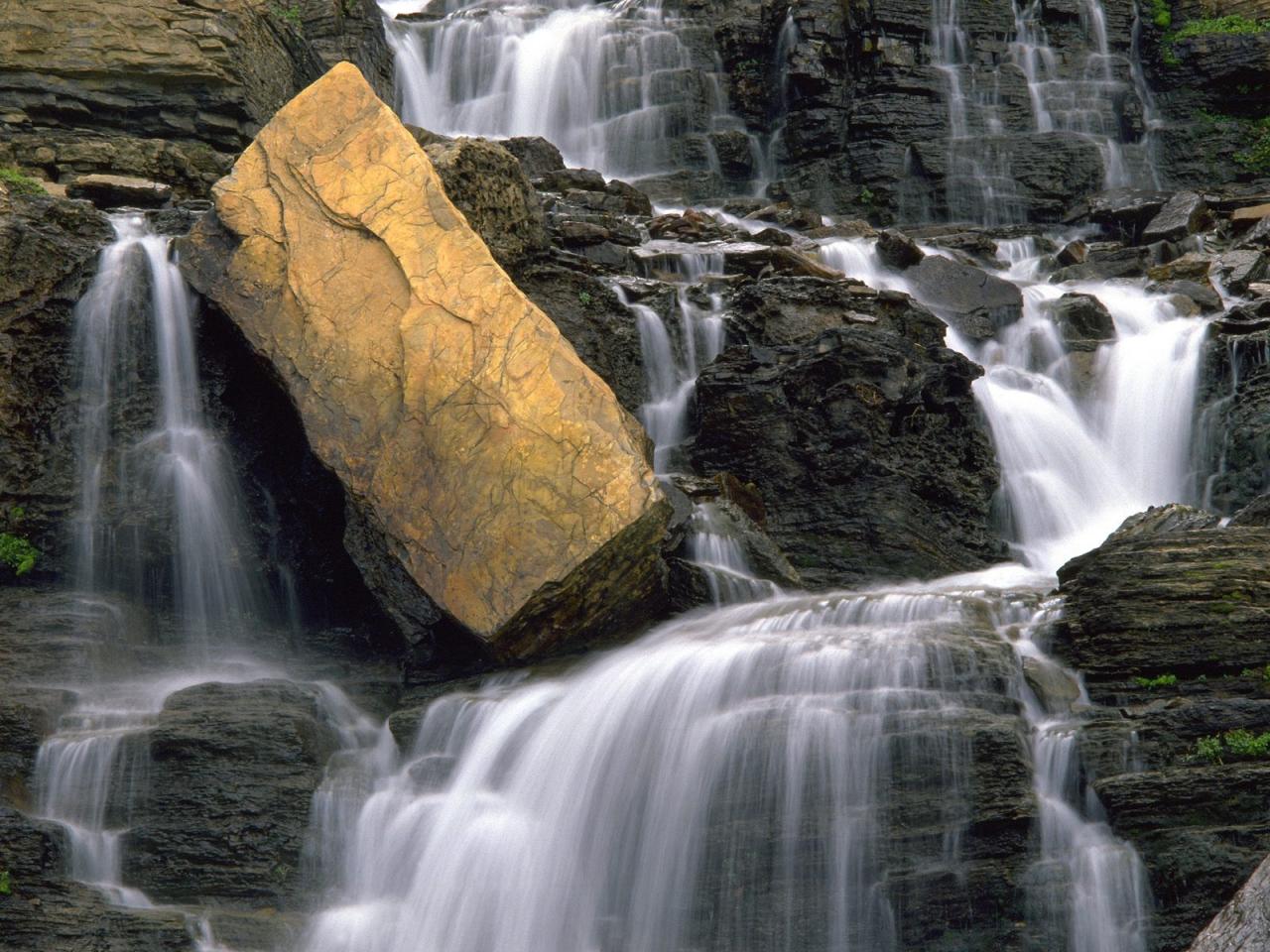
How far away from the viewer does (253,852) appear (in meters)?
8.23

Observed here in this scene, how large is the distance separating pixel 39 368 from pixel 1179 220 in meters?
15.4

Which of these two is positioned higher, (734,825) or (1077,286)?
(1077,286)

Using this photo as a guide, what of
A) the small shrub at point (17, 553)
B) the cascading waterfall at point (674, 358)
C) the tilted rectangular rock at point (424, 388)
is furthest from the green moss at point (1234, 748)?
the small shrub at point (17, 553)

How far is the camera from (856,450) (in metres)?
12.0

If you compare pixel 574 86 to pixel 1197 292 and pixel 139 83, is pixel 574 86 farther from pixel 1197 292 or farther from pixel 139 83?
pixel 1197 292

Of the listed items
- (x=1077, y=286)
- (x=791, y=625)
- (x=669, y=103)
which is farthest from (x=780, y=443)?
(x=669, y=103)

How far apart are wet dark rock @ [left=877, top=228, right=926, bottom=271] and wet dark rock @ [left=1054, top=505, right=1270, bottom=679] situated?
909 cm

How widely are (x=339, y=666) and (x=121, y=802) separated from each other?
2.36 meters

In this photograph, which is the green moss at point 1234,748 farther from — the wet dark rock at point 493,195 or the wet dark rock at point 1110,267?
the wet dark rock at point 1110,267

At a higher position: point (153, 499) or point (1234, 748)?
point (153, 499)

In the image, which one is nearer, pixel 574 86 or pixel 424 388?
pixel 424 388

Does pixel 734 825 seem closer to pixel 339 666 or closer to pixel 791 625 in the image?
pixel 791 625

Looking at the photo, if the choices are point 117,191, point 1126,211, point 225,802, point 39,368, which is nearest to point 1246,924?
point 225,802

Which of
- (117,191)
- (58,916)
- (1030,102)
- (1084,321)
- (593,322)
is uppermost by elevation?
(1030,102)
